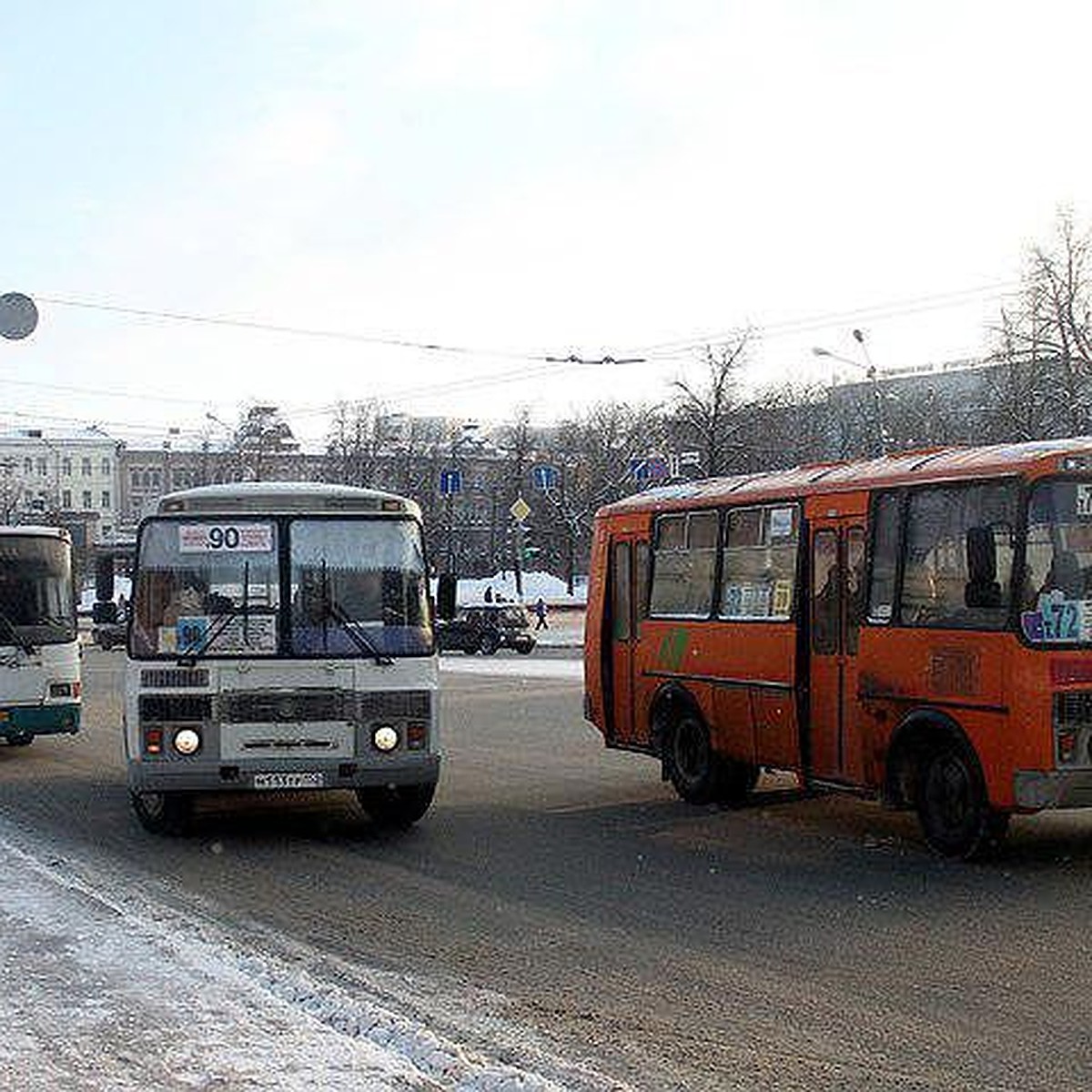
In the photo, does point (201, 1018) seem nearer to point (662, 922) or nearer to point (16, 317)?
point (662, 922)

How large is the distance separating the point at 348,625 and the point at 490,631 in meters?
34.1

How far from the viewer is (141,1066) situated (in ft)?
22.2

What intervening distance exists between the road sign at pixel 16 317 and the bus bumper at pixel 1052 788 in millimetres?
16744

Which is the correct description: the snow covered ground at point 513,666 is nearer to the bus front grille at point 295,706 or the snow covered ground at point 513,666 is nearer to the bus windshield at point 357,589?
the bus windshield at point 357,589

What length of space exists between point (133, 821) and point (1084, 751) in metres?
7.74

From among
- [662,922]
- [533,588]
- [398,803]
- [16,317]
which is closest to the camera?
[662,922]

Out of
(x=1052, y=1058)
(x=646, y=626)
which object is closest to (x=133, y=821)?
(x=646, y=626)

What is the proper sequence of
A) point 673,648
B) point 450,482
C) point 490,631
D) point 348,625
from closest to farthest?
point 348,625
point 673,648
point 490,631
point 450,482

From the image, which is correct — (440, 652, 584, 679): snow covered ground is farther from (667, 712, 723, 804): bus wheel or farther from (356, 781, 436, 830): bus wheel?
(356, 781, 436, 830): bus wheel

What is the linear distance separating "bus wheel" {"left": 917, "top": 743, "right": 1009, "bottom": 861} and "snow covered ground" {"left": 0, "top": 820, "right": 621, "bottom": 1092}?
4692mm

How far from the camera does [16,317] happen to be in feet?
78.5

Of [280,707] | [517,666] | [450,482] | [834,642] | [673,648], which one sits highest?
[450,482]

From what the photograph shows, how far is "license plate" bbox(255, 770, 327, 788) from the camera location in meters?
12.8

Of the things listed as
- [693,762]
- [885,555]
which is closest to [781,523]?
[885,555]
